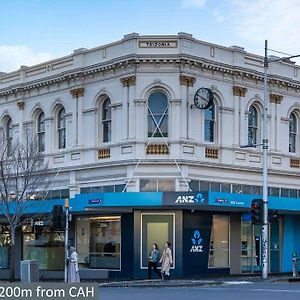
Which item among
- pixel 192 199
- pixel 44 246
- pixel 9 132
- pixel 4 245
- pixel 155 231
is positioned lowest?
pixel 4 245

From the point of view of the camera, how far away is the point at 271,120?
130 feet

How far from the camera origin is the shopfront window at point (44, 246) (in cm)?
3972

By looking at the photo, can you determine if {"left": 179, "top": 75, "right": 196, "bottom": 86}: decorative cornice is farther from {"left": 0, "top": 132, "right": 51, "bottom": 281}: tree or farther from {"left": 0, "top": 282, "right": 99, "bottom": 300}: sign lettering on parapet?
{"left": 0, "top": 282, "right": 99, "bottom": 300}: sign lettering on parapet

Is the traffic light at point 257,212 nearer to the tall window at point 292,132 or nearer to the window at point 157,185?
the window at point 157,185

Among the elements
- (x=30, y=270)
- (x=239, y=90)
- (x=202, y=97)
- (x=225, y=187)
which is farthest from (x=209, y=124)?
(x=30, y=270)

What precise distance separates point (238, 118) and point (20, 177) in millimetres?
11398

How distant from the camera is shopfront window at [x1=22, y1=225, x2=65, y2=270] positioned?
39.7m

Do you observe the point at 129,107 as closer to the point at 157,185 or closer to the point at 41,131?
the point at 157,185

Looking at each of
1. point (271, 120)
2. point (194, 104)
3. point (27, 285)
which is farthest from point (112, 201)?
point (27, 285)

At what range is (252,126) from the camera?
129 ft

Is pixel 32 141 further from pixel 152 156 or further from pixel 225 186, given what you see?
pixel 225 186

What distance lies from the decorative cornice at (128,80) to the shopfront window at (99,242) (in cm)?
630

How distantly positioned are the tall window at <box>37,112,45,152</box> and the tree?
879mm

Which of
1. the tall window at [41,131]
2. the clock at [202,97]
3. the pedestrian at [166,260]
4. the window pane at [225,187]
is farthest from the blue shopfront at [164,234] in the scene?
the clock at [202,97]
